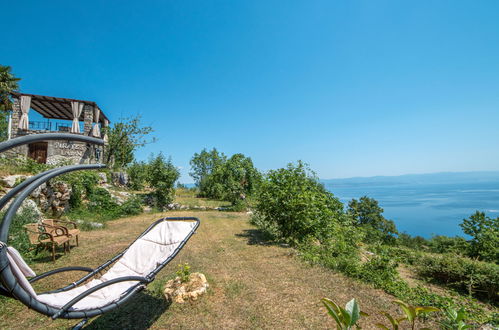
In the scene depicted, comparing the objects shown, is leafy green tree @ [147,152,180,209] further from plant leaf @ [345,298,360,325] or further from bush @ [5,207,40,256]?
plant leaf @ [345,298,360,325]

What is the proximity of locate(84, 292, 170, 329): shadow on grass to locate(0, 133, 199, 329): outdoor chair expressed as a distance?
318 mm

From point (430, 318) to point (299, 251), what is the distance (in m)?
3.06

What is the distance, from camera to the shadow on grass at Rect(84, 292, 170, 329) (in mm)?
2863

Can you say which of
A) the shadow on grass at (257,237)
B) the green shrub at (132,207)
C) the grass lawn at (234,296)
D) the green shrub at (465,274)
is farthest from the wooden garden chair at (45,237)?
the green shrub at (465,274)

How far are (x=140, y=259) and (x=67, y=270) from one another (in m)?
1.00

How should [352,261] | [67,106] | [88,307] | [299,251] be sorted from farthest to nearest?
[67,106] < [299,251] < [352,261] < [88,307]

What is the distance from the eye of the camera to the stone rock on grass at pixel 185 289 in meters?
3.44

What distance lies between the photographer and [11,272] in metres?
1.75

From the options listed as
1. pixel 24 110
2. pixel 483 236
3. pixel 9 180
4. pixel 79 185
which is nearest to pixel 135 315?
pixel 9 180

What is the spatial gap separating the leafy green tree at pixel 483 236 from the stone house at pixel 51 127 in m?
22.5

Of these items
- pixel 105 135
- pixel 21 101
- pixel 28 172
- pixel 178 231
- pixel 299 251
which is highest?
pixel 21 101

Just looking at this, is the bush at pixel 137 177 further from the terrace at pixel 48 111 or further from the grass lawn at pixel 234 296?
the grass lawn at pixel 234 296

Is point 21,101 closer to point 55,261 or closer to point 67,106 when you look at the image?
point 67,106

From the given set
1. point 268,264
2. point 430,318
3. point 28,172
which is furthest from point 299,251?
point 28,172
